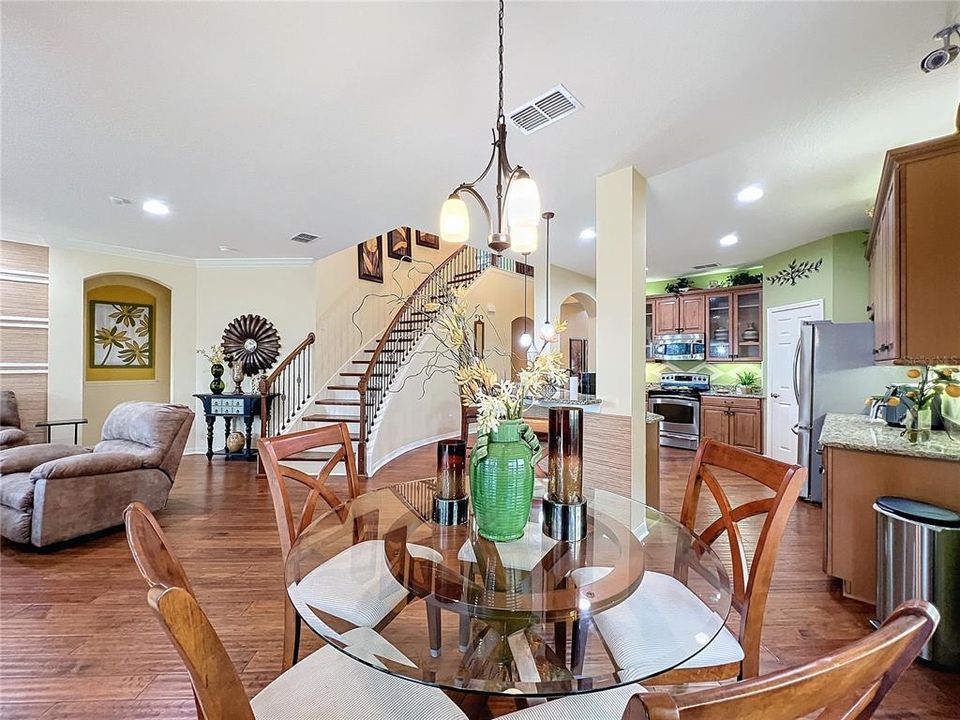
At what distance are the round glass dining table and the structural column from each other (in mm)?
1394

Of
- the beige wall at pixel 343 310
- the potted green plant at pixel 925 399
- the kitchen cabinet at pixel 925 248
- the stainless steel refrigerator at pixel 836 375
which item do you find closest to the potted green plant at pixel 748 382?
the stainless steel refrigerator at pixel 836 375

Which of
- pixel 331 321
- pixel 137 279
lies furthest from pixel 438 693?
pixel 137 279

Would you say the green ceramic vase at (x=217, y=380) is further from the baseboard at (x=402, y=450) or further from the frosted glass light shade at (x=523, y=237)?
the frosted glass light shade at (x=523, y=237)

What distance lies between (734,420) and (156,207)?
7.25 meters

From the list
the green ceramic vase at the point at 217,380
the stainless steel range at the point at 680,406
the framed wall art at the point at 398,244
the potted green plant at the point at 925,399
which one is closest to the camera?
the potted green plant at the point at 925,399

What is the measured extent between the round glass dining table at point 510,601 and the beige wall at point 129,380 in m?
6.21

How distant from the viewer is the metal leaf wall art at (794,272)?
507 cm

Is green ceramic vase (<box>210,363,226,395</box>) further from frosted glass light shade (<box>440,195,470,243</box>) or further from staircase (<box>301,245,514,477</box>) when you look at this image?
frosted glass light shade (<box>440,195,470,243</box>)

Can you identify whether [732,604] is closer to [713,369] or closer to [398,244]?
[713,369]

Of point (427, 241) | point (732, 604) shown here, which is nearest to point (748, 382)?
point (732, 604)

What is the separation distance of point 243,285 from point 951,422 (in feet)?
24.0

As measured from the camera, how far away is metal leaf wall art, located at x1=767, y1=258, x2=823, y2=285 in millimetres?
5074

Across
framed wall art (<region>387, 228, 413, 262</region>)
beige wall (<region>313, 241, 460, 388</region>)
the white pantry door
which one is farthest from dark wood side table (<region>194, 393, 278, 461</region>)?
the white pantry door

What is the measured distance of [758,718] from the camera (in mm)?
417
